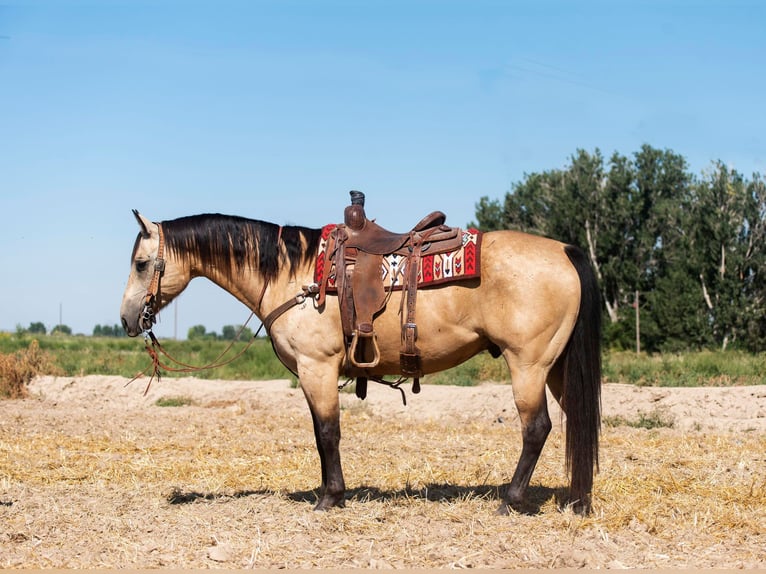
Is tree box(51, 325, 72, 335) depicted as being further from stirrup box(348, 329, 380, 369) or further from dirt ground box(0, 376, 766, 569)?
stirrup box(348, 329, 380, 369)

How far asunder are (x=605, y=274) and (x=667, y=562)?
109 ft

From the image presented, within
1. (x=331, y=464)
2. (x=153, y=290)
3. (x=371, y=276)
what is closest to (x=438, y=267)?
(x=371, y=276)

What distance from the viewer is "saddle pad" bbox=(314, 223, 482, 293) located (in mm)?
5652

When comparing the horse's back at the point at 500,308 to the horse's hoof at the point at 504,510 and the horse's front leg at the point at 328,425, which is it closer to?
the horse's front leg at the point at 328,425

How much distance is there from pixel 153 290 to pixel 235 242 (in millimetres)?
737

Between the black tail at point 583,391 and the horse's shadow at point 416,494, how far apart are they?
0.39 metres

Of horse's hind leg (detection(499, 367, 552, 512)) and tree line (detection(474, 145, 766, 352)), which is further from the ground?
tree line (detection(474, 145, 766, 352))

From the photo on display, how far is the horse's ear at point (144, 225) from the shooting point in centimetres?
616

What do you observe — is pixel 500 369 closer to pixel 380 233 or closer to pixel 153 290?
pixel 380 233

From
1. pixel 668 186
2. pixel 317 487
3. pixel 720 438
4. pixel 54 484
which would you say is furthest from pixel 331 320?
pixel 668 186

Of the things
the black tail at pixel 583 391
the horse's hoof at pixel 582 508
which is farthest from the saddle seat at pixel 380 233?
the horse's hoof at pixel 582 508

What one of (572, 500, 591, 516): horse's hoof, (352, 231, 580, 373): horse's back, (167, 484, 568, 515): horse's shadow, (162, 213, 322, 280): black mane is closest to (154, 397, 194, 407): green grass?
(167, 484, 568, 515): horse's shadow

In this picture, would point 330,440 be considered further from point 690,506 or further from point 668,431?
point 668,431

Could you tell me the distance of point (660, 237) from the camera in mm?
37156
